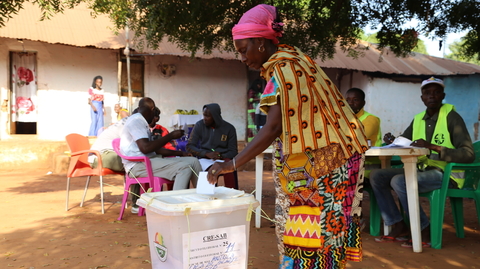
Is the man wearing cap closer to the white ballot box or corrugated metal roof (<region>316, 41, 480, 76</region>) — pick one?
the white ballot box

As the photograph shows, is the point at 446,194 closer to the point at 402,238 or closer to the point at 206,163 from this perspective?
the point at 402,238

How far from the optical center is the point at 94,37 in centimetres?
1141

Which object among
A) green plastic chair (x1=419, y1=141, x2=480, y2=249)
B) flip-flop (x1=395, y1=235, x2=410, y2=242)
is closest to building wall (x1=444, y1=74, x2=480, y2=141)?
green plastic chair (x1=419, y1=141, x2=480, y2=249)

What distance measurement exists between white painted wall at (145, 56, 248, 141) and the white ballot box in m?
10.8

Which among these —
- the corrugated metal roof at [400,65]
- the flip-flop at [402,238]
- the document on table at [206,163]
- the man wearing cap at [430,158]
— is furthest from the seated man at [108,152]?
the corrugated metal roof at [400,65]

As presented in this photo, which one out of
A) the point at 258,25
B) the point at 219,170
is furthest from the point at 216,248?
the point at 258,25

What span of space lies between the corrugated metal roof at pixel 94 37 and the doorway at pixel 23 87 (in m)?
0.96

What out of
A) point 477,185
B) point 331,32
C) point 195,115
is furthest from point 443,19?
point 195,115

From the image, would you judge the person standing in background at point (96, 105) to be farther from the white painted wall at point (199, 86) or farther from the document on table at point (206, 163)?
the document on table at point (206, 163)

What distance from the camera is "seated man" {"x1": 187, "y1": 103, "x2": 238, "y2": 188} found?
20.2 feet

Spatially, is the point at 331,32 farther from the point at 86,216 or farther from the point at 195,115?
the point at 195,115

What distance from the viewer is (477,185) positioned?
4.32 m

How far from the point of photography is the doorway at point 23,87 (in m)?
11.5

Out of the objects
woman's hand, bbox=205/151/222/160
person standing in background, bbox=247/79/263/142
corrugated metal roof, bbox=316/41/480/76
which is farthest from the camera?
corrugated metal roof, bbox=316/41/480/76
